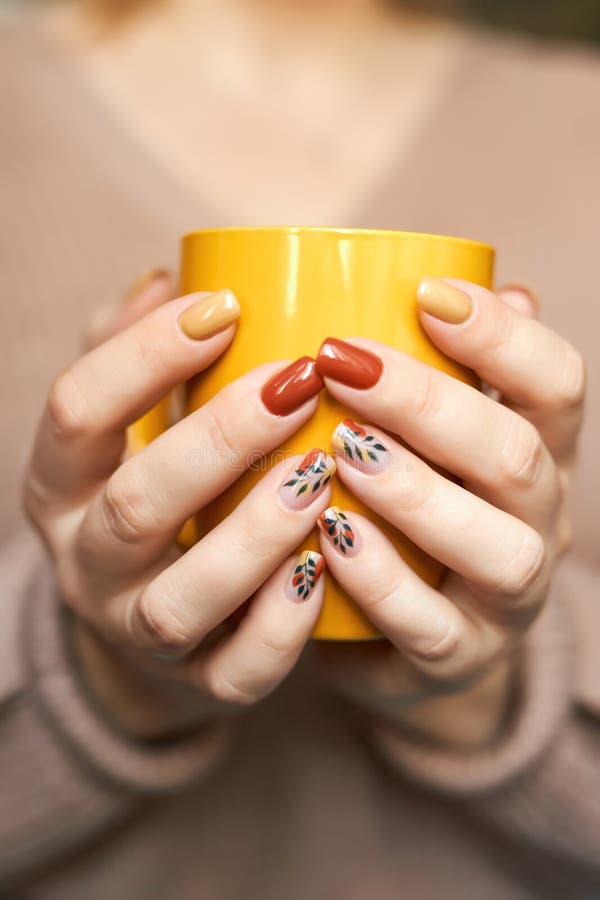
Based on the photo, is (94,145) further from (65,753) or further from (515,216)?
(65,753)

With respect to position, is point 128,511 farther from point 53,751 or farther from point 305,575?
point 53,751

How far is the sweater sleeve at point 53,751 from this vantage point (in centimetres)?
80

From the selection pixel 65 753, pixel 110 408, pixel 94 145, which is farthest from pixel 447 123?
pixel 65 753

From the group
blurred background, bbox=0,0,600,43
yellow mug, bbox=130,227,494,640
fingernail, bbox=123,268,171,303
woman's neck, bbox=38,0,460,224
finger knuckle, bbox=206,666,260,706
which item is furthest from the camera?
blurred background, bbox=0,0,600,43

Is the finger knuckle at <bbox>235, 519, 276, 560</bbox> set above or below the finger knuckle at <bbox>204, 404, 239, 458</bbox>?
below

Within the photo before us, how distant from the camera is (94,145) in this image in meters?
1.18

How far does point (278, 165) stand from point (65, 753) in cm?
87

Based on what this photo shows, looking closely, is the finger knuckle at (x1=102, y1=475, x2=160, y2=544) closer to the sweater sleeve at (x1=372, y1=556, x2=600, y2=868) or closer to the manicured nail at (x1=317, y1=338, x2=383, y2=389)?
the manicured nail at (x1=317, y1=338, x2=383, y2=389)

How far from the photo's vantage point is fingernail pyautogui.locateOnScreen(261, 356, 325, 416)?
0.52 meters

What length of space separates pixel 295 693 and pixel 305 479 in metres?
0.55

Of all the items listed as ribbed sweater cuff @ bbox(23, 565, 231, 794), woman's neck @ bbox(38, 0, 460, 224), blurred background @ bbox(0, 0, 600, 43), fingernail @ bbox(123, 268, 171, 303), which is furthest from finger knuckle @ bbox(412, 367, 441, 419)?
blurred background @ bbox(0, 0, 600, 43)

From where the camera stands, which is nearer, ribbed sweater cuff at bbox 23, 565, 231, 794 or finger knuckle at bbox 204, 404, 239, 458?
finger knuckle at bbox 204, 404, 239, 458

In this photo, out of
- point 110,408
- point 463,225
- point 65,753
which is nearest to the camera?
point 110,408

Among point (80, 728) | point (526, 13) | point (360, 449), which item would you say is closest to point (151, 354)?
point (360, 449)
